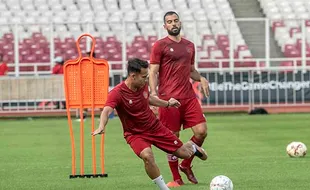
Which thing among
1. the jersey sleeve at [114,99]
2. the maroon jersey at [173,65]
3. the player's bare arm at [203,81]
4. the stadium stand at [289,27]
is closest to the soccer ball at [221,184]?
the jersey sleeve at [114,99]


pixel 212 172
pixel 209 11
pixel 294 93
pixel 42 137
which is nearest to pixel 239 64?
pixel 294 93

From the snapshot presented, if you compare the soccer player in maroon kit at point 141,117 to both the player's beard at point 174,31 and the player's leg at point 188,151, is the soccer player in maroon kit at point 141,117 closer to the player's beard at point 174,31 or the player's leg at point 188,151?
the player's leg at point 188,151

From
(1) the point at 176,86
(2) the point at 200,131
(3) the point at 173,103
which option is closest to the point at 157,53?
(1) the point at 176,86

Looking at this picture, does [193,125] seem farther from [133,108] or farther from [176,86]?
[133,108]

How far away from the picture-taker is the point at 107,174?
15539 mm

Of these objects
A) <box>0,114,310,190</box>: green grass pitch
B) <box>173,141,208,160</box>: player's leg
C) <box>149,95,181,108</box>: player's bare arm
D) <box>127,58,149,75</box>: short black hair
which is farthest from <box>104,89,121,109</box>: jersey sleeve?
<box>0,114,310,190</box>: green grass pitch

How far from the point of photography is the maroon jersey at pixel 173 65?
→ 1440cm

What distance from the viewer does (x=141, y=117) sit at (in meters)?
12.7

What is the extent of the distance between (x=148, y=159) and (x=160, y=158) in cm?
619

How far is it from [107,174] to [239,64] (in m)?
17.9

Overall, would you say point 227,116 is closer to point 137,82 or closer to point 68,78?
point 68,78

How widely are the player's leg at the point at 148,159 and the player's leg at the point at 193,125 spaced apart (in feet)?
5.72

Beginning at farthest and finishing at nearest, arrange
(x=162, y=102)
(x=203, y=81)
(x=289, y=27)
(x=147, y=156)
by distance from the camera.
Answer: (x=289, y=27)
(x=203, y=81)
(x=162, y=102)
(x=147, y=156)

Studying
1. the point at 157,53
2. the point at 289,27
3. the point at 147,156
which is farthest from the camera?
the point at 289,27
